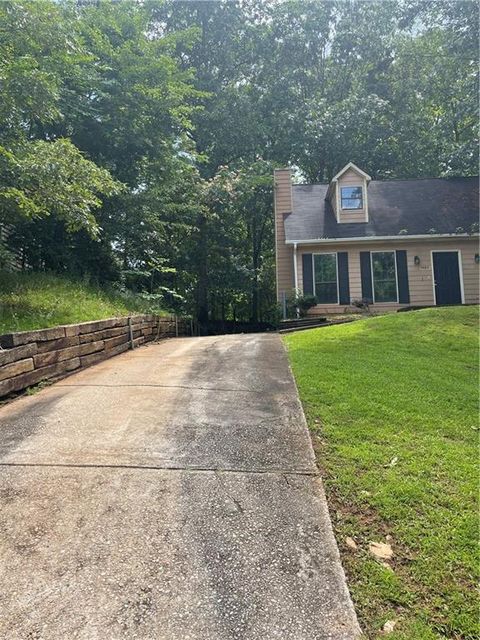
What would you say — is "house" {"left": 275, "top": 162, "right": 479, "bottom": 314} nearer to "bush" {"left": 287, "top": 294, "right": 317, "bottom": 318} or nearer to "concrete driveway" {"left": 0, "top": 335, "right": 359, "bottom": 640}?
"bush" {"left": 287, "top": 294, "right": 317, "bottom": 318}

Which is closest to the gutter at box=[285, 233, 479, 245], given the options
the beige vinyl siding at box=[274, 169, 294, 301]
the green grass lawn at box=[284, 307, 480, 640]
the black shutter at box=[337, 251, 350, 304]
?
the black shutter at box=[337, 251, 350, 304]

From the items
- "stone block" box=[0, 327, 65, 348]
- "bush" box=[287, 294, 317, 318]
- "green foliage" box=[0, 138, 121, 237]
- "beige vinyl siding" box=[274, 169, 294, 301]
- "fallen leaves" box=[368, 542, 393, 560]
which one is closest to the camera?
"fallen leaves" box=[368, 542, 393, 560]

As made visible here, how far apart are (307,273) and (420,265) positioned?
3713 mm

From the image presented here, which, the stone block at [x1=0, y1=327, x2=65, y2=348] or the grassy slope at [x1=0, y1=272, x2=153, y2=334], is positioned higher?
the grassy slope at [x1=0, y1=272, x2=153, y2=334]

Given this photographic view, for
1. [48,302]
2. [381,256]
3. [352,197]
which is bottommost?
[48,302]

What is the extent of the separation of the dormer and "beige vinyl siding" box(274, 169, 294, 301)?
74.4 inches

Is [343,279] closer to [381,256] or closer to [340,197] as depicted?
[381,256]

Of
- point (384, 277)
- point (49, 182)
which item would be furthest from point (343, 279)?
point (49, 182)

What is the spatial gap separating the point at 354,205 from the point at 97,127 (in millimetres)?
8855

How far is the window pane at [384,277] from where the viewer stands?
14.0 meters

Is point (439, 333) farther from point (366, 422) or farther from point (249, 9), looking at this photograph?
point (249, 9)

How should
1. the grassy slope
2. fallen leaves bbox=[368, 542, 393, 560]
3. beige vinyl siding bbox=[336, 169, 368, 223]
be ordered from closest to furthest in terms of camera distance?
fallen leaves bbox=[368, 542, 393, 560] < the grassy slope < beige vinyl siding bbox=[336, 169, 368, 223]

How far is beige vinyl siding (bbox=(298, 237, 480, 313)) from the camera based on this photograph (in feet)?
45.6

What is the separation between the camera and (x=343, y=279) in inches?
551
